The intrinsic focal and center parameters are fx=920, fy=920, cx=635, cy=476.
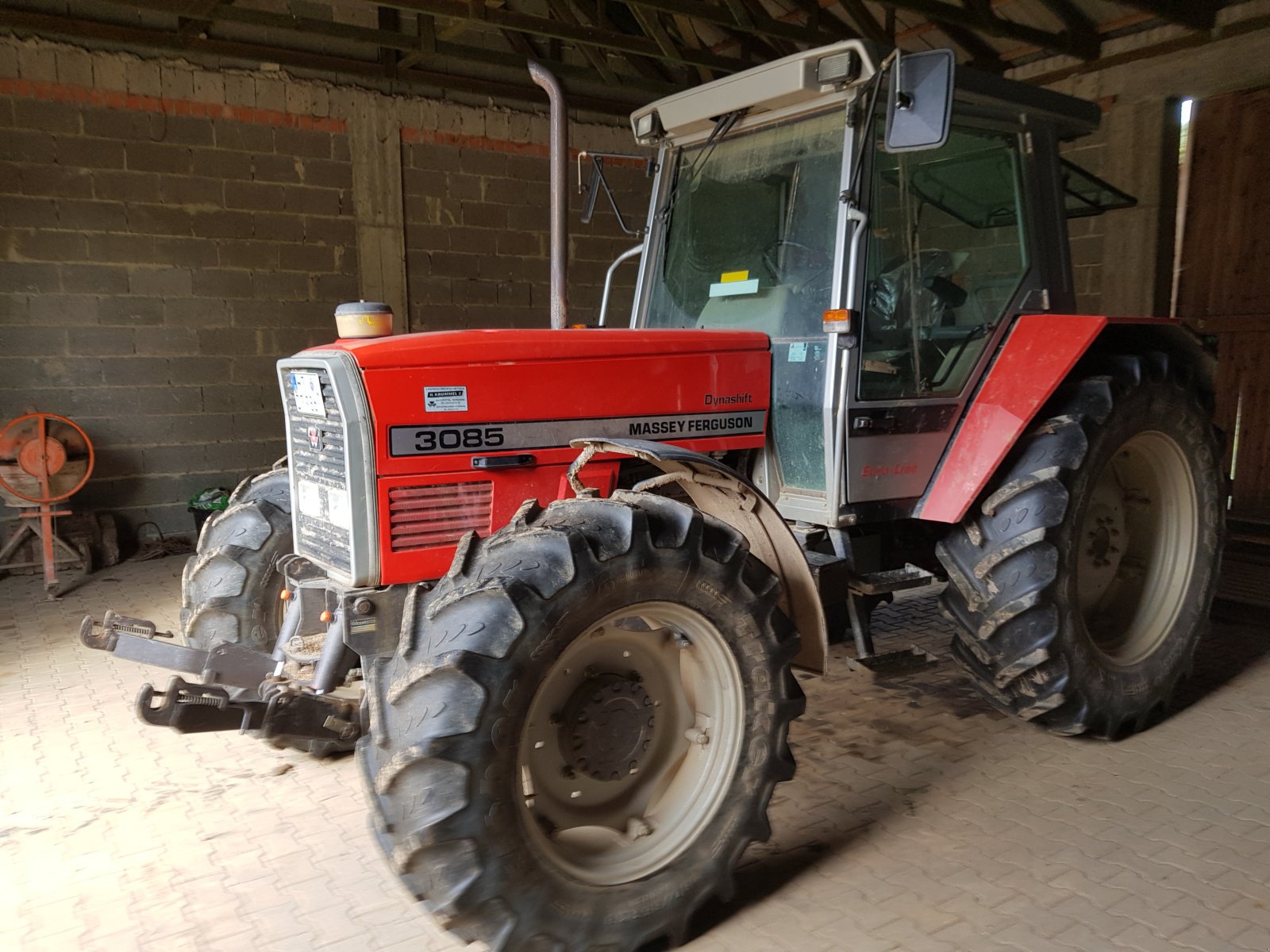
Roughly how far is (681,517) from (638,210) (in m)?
6.92

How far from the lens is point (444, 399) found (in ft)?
8.29

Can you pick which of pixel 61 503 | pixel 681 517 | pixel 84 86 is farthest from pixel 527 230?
pixel 681 517

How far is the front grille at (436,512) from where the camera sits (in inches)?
98.8

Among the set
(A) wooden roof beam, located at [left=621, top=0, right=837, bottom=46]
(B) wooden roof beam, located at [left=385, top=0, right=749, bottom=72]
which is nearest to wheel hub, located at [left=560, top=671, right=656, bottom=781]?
(A) wooden roof beam, located at [left=621, top=0, right=837, bottom=46]

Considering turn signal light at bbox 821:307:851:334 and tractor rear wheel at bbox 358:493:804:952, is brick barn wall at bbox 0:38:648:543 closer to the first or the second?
tractor rear wheel at bbox 358:493:804:952

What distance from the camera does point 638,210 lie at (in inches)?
341

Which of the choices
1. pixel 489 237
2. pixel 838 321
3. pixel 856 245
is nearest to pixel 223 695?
pixel 838 321

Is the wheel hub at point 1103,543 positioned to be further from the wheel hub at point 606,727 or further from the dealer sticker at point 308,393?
the dealer sticker at point 308,393

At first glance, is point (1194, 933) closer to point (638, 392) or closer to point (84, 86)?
point (638, 392)

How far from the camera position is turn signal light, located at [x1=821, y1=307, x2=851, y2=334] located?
2.87m

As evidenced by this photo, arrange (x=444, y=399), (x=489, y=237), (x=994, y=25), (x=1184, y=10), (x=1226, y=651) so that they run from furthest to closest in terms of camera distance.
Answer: (x=489, y=237)
(x=994, y=25)
(x=1184, y=10)
(x=1226, y=651)
(x=444, y=399)

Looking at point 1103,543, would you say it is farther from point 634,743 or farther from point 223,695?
point 223,695

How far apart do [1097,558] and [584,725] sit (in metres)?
2.42

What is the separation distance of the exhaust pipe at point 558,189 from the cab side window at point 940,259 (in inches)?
38.9
